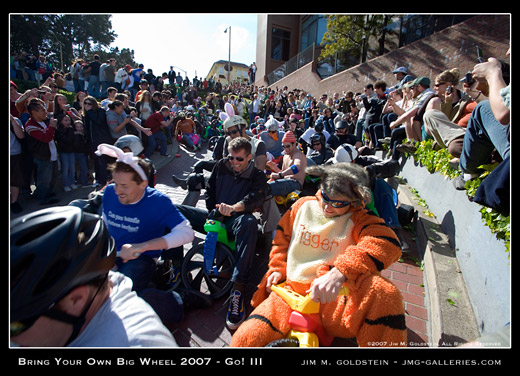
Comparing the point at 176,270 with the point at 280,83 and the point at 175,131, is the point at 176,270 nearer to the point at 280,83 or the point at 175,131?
the point at 175,131

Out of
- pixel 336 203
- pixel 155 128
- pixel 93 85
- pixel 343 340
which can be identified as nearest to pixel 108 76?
pixel 93 85

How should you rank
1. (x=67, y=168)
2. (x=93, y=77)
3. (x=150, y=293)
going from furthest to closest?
(x=93, y=77)
(x=67, y=168)
(x=150, y=293)

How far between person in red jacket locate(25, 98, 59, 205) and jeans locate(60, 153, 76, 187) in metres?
0.26

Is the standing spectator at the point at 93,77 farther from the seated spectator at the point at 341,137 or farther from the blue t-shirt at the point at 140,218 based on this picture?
the blue t-shirt at the point at 140,218

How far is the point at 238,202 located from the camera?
3.20 meters

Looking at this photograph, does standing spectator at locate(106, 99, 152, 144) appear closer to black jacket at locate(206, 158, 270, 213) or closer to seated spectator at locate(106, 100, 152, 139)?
seated spectator at locate(106, 100, 152, 139)

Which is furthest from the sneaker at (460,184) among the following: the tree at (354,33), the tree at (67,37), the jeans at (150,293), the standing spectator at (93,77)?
the tree at (67,37)

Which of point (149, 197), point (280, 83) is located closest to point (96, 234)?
point (149, 197)

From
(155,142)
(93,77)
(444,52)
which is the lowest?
(155,142)

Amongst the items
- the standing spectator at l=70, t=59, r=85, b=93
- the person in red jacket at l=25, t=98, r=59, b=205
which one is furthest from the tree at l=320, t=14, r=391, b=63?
the person in red jacket at l=25, t=98, r=59, b=205

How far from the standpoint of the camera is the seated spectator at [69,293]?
1027 millimetres

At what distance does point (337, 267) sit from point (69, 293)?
4.93ft

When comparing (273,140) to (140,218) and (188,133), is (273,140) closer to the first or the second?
(140,218)
